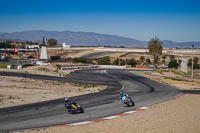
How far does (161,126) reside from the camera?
16.4m

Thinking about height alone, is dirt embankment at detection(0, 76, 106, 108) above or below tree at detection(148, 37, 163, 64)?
below

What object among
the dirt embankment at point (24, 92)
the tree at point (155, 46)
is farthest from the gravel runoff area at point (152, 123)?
the tree at point (155, 46)

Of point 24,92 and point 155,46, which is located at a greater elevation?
point 155,46

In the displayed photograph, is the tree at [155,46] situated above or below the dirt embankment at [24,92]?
above

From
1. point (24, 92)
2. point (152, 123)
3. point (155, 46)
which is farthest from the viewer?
point (155, 46)

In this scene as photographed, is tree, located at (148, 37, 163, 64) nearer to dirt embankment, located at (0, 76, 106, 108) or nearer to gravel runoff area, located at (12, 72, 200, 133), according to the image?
dirt embankment, located at (0, 76, 106, 108)

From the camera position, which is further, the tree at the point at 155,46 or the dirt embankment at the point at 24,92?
the tree at the point at 155,46

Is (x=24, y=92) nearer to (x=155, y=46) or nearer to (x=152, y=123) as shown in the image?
(x=152, y=123)

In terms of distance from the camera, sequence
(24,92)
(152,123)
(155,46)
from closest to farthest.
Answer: (152,123)
(24,92)
(155,46)

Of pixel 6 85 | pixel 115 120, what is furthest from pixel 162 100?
pixel 6 85

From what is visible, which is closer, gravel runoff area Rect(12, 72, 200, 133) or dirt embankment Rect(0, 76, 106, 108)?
gravel runoff area Rect(12, 72, 200, 133)

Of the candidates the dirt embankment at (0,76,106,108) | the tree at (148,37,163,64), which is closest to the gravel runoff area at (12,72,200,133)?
the dirt embankment at (0,76,106,108)

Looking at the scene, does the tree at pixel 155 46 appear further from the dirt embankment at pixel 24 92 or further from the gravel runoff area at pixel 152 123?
the gravel runoff area at pixel 152 123

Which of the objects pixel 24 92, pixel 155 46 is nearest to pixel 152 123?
pixel 24 92
